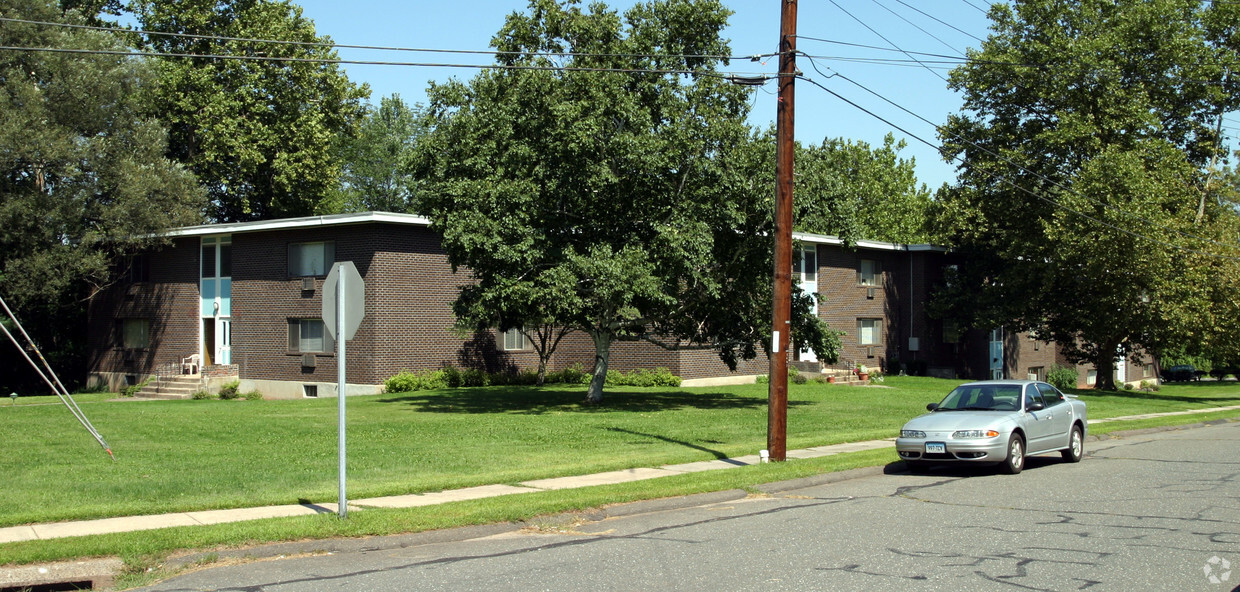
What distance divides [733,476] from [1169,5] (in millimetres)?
38221

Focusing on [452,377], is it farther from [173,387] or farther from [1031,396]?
[1031,396]

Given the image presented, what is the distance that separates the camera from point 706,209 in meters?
24.7

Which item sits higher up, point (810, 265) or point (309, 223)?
point (309, 223)

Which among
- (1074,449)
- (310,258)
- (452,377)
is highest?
(310,258)

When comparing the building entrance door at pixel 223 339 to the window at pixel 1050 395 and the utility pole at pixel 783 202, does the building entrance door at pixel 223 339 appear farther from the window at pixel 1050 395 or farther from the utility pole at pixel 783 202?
the window at pixel 1050 395

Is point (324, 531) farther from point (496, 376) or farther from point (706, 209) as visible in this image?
point (496, 376)

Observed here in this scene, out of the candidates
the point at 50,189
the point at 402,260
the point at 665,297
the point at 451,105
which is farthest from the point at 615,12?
the point at 50,189

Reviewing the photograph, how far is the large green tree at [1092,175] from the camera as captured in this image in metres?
37.7

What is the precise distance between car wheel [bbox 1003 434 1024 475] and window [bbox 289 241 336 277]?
25.1m

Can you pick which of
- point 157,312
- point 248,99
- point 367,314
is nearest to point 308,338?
point 367,314

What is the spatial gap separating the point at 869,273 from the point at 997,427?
33376mm

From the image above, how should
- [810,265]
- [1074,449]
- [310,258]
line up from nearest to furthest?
[1074,449], [310,258], [810,265]

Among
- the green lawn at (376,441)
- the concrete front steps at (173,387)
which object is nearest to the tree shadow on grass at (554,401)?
the green lawn at (376,441)

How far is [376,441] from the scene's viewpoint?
1892 centimetres
